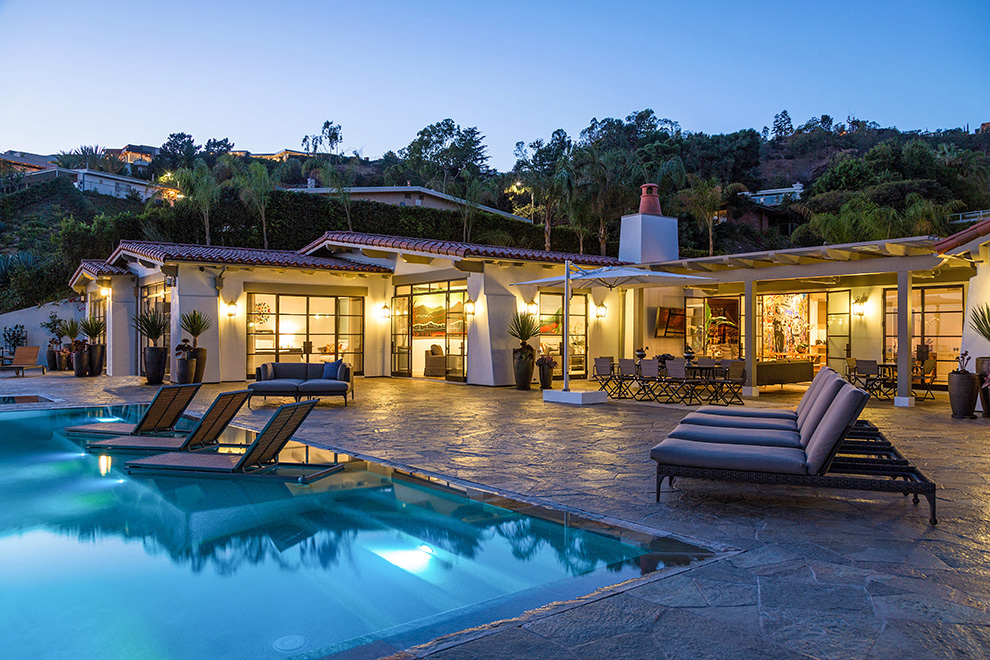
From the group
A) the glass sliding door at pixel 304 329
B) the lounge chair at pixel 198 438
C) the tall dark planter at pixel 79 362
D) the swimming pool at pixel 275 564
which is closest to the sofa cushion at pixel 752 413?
the swimming pool at pixel 275 564

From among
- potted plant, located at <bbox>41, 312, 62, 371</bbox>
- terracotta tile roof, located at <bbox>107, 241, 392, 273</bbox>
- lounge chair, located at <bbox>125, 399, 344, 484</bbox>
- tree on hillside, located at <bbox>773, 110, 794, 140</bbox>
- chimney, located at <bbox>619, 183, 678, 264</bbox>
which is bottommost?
lounge chair, located at <bbox>125, 399, 344, 484</bbox>

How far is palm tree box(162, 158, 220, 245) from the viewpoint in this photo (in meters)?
23.0

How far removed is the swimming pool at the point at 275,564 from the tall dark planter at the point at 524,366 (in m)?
8.97

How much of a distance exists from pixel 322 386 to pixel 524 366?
5.08 metres

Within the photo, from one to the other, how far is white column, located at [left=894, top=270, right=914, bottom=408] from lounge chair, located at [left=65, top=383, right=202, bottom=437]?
11.6 m

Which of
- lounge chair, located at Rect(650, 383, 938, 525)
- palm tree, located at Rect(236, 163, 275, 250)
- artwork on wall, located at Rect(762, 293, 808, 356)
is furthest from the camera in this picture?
palm tree, located at Rect(236, 163, 275, 250)

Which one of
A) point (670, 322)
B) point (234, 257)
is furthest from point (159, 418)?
point (670, 322)

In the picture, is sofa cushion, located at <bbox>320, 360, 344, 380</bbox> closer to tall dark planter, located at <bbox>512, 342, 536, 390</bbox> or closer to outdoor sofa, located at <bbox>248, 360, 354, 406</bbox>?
outdoor sofa, located at <bbox>248, 360, 354, 406</bbox>

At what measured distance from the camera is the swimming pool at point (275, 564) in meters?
3.12

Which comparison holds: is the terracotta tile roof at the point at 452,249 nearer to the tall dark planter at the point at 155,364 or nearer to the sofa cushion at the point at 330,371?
the sofa cushion at the point at 330,371

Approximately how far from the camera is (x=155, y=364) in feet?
51.9

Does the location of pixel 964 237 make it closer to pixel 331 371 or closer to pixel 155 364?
pixel 331 371

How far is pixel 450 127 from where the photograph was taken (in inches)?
1957

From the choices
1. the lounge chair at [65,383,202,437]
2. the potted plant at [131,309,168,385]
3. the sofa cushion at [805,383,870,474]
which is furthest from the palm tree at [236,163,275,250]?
the sofa cushion at [805,383,870,474]
